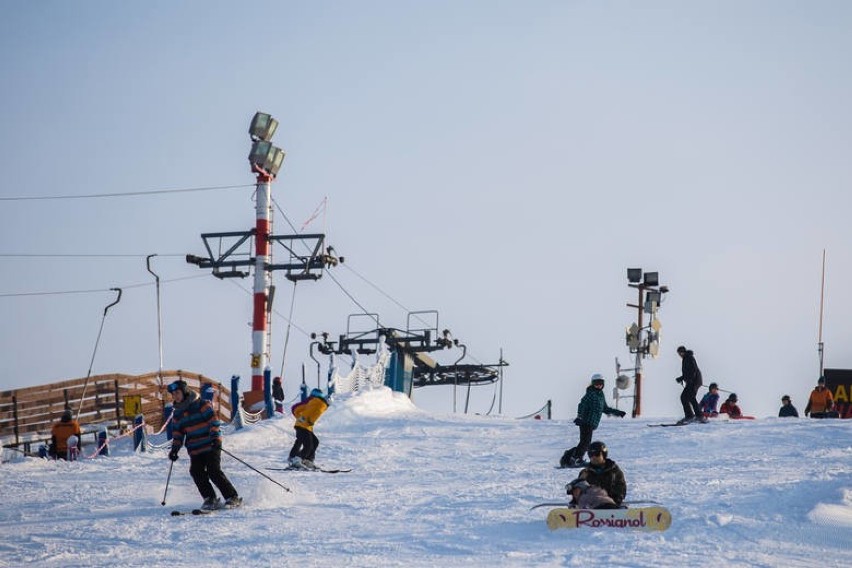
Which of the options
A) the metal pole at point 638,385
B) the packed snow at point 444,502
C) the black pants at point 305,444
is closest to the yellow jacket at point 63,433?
the packed snow at point 444,502

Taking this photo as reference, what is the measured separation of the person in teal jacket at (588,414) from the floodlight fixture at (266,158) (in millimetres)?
21330

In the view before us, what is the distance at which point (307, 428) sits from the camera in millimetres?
17891

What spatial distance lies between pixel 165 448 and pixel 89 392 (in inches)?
261

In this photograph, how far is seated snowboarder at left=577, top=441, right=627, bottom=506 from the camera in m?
12.4

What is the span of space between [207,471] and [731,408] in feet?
52.9

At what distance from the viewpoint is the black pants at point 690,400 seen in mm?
22094

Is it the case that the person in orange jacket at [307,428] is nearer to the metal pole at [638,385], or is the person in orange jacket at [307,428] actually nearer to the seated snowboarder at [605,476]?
the seated snowboarder at [605,476]

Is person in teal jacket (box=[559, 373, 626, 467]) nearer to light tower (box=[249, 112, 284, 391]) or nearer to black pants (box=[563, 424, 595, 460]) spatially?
black pants (box=[563, 424, 595, 460])

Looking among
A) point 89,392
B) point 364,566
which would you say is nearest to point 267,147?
point 89,392

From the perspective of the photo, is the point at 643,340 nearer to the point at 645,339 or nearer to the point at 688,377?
the point at 645,339

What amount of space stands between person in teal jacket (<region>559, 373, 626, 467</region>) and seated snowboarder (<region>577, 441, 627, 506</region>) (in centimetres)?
507

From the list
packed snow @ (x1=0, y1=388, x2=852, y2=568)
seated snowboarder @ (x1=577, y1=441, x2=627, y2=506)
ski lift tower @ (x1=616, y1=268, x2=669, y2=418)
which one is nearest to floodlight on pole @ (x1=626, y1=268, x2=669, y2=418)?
ski lift tower @ (x1=616, y1=268, x2=669, y2=418)

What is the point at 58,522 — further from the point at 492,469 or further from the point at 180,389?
the point at 492,469

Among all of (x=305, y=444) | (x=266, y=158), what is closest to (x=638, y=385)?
(x=266, y=158)
